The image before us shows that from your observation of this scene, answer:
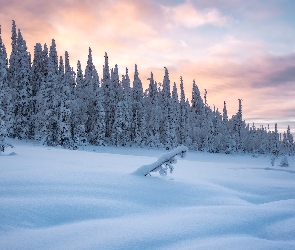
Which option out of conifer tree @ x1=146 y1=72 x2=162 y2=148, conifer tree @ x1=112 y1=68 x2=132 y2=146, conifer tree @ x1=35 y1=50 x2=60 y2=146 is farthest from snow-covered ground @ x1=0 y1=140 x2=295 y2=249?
conifer tree @ x1=146 y1=72 x2=162 y2=148

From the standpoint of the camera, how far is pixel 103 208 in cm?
411

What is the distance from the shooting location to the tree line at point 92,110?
32594 millimetres

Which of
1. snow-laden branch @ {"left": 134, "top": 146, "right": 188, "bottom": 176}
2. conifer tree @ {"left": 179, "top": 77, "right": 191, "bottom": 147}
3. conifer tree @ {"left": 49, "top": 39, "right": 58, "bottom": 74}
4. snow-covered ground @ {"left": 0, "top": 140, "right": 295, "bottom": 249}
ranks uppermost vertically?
conifer tree @ {"left": 49, "top": 39, "right": 58, "bottom": 74}

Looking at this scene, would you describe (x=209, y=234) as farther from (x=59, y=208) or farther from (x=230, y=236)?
(x=59, y=208)

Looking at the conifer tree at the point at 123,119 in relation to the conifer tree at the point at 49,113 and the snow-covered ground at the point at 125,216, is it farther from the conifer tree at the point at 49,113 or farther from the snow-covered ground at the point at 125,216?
the snow-covered ground at the point at 125,216

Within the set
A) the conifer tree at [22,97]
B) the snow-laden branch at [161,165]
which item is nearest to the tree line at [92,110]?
the conifer tree at [22,97]

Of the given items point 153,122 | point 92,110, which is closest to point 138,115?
point 153,122

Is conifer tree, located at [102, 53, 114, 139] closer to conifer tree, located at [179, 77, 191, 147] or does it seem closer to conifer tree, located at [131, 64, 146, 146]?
conifer tree, located at [131, 64, 146, 146]

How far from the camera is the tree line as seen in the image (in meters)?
32.6

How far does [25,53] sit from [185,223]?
41533 mm

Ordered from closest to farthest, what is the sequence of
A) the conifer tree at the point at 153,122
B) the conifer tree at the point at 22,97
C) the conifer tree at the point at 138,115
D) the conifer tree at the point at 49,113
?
the conifer tree at the point at 49,113 → the conifer tree at the point at 22,97 → the conifer tree at the point at 153,122 → the conifer tree at the point at 138,115

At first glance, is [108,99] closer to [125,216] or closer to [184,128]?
[184,128]

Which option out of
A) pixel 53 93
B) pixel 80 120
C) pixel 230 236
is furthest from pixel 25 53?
pixel 230 236

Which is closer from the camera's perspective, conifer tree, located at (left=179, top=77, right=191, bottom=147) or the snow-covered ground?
the snow-covered ground
